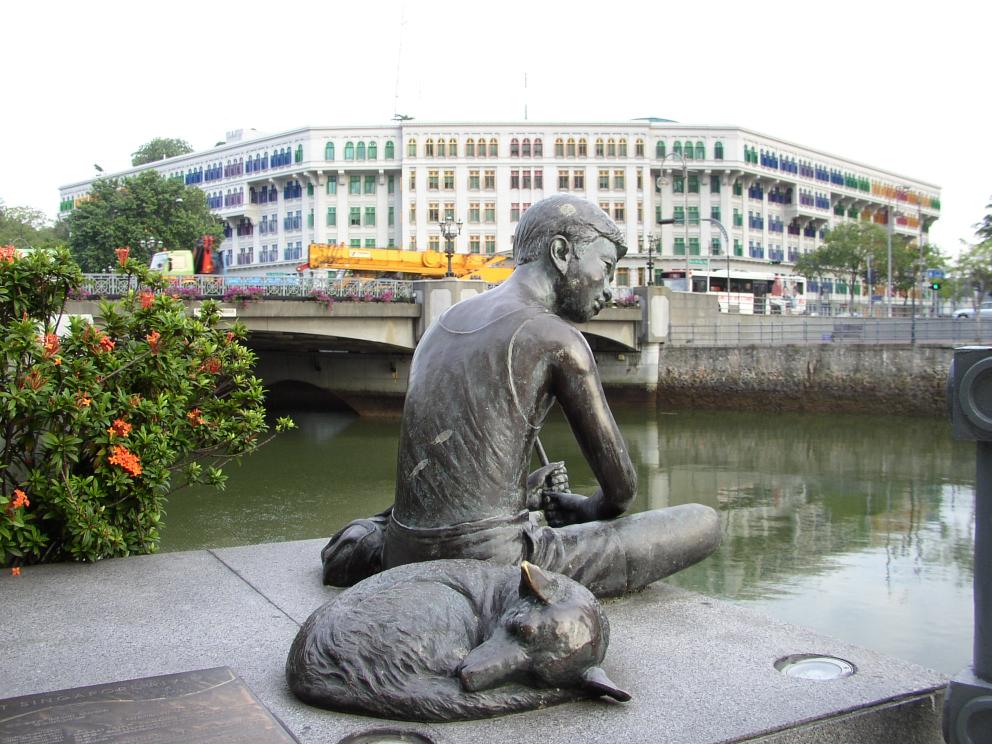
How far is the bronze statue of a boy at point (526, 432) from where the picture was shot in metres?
3.33

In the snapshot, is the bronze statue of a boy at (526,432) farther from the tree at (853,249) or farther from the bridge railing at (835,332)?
the tree at (853,249)

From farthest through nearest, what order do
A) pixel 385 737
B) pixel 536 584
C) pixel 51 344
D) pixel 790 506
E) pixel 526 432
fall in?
pixel 790 506 < pixel 51 344 < pixel 526 432 < pixel 536 584 < pixel 385 737

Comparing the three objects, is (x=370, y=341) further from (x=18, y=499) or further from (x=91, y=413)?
(x=18, y=499)

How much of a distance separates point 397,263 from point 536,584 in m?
32.8

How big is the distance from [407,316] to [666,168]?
3990cm

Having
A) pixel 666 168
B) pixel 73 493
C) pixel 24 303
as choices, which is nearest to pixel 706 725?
pixel 73 493

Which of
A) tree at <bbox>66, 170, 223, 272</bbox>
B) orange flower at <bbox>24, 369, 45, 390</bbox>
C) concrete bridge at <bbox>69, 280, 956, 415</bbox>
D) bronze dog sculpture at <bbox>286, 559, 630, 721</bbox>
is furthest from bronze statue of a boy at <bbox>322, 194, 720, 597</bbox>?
A: tree at <bbox>66, 170, 223, 272</bbox>

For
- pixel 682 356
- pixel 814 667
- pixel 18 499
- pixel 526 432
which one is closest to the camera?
pixel 814 667

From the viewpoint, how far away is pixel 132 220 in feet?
170

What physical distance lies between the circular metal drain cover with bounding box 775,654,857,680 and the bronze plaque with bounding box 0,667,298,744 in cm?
161

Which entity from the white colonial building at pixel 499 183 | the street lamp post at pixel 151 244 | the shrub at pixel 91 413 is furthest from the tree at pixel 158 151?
the shrub at pixel 91 413

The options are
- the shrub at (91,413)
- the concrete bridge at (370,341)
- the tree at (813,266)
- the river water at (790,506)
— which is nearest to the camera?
the shrub at (91,413)

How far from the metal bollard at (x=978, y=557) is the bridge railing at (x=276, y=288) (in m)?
20.1

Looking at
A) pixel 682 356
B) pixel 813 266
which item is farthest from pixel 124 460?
pixel 813 266
